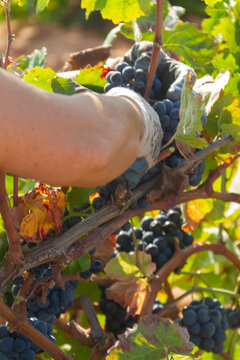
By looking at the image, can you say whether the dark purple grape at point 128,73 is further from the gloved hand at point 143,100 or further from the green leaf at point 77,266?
the green leaf at point 77,266

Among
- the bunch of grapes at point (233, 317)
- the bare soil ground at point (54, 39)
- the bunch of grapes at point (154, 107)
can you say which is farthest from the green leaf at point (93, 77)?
the bare soil ground at point (54, 39)

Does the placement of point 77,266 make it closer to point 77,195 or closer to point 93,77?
point 77,195

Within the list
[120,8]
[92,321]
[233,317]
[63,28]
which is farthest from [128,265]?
[63,28]

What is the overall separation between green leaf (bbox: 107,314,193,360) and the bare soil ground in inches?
203

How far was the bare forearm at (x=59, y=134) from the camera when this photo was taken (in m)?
0.57

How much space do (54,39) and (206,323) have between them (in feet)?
18.9

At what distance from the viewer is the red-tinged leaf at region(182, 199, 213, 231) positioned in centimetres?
108

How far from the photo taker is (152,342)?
28.9 inches

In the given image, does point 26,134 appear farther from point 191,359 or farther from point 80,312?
point 80,312

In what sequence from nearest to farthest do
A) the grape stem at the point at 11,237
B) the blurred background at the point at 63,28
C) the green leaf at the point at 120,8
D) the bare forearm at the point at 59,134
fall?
the bare forearm at the point at 59,134 → the grape stem at the point at 11,237 → the green leaf at the point at 120,8 → the blurred background at the point at 63,28

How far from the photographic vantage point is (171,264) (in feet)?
3.52

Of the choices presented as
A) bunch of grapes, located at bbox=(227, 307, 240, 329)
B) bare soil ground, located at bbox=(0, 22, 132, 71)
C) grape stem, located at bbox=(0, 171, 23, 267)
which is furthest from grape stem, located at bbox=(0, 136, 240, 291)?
bare soil ground, located at bbox=(0, 22, 132, 71)

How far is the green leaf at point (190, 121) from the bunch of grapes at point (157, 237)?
1.09ft

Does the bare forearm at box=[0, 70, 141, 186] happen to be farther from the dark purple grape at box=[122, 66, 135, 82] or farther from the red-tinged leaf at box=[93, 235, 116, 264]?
the red-tinged leaf at box=[93, 235, 116, 264]
